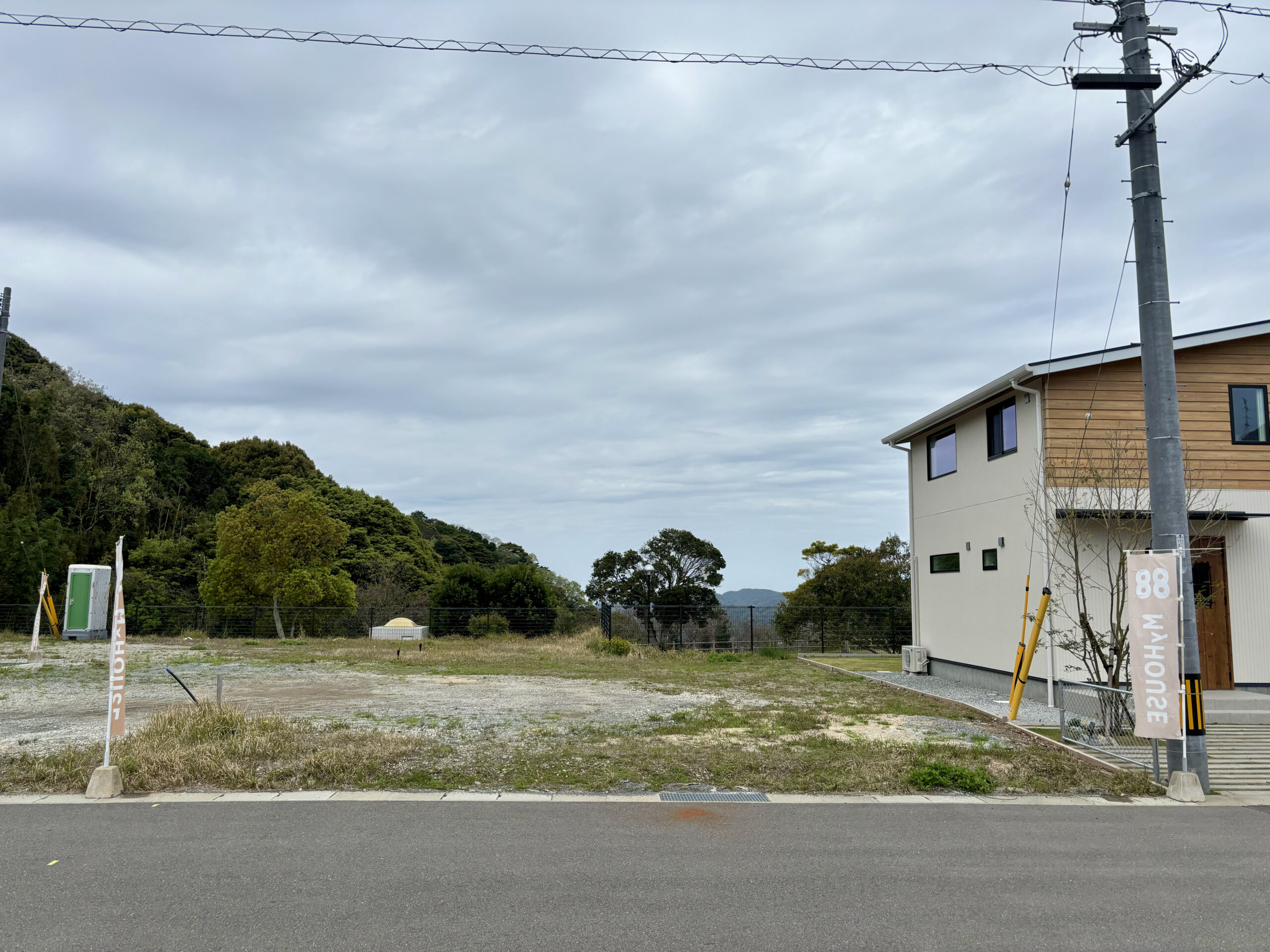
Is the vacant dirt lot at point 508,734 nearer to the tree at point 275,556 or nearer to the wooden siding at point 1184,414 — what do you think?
the wooden siding at point 1184,414

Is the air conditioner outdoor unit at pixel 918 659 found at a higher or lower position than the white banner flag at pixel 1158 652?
lower

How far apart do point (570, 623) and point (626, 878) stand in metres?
23.2

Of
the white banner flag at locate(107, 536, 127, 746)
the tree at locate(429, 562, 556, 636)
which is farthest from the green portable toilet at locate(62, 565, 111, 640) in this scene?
the white banner flag at locate(107, 536, 127, 746)

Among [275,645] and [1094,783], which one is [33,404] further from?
[1094,783]

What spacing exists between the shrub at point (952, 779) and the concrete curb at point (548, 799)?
0.51ft

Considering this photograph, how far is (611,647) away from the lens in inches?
870

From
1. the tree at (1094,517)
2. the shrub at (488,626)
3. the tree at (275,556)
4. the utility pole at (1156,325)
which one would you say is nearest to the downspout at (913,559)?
the tree at (1094,517)

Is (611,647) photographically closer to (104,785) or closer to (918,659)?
(918,659)

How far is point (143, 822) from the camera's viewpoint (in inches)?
222

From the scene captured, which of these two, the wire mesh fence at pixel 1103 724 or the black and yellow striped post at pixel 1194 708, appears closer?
the black and yellow striped post at pixel 1194 708

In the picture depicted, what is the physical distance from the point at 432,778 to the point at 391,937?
3.19 meters

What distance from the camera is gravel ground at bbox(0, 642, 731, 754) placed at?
30.7 feet

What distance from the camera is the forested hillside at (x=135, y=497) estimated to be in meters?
31.3

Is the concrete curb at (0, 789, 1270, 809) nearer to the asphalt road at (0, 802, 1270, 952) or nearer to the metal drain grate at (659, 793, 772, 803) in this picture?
the metal drain grate at (659, 793, 772, 803)
